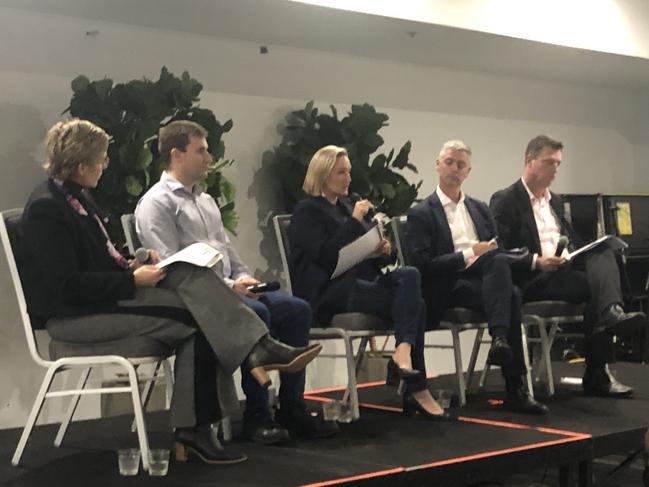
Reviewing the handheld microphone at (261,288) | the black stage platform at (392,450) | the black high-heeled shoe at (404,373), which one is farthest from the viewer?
the black high-heeled shoe at (404,373)

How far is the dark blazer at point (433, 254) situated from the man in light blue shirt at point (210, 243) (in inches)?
30.2

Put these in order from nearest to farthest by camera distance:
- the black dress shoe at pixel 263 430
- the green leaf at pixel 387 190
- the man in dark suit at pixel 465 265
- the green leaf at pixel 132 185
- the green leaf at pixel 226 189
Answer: the black dress shoe at pixel 263 430 < the man in dark suit at pixel 465 265 < the green leaf at pixel 132 185 < the green leaf at pixel 226 189 < the green leaf at pixel 387 190

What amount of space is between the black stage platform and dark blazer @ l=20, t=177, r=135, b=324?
0.50 metres

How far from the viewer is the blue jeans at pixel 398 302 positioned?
11.7ft

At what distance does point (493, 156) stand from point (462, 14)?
1515mm

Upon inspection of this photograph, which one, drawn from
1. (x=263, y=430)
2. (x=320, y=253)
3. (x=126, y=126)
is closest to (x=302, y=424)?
(x=263, y=430)

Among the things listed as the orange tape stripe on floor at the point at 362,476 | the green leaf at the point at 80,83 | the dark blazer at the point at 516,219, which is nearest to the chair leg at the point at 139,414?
the orange tape stripe on floor at the point at 362,476

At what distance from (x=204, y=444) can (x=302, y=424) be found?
54cm

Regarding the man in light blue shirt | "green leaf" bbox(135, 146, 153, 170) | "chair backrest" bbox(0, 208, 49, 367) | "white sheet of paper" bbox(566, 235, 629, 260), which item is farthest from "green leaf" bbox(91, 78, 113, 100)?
"white sheet of paper" bbox(566, 235, 629, 260)

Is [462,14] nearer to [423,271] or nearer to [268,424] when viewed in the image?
[423,271]

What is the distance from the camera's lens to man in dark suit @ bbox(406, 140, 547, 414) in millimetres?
3781

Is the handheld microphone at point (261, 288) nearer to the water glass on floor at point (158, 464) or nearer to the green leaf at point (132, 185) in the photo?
the water glass on floor at point (158, 464)

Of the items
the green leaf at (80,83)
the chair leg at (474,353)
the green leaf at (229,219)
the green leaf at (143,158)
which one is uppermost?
the green leaf at (80,83)

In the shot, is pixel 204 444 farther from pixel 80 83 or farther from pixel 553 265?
pixel 80 83
